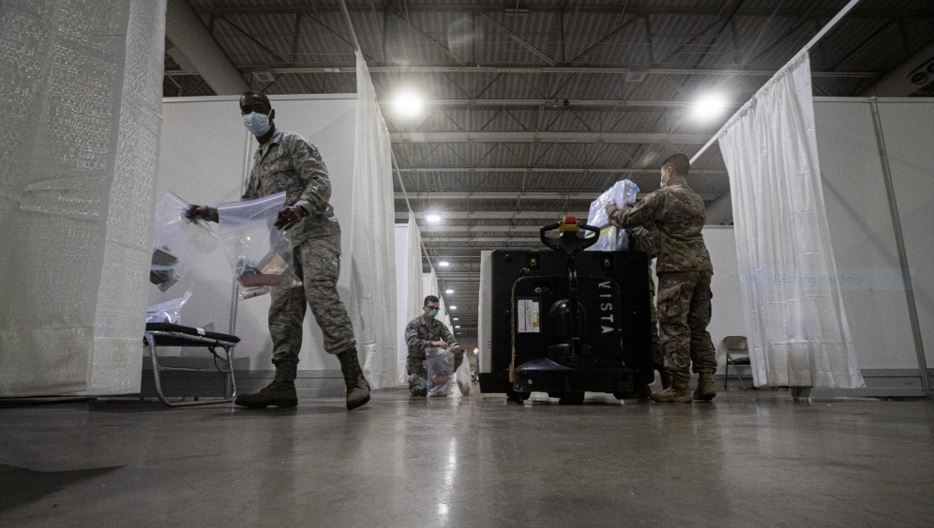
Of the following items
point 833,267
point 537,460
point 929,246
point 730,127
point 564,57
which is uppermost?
point 564,57

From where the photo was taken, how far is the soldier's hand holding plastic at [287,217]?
1997mm

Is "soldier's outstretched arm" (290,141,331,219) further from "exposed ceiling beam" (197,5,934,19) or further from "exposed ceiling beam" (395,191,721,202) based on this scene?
"exposed ceiling beam" (395,191,721,202)

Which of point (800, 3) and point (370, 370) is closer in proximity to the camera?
point (370, 370)

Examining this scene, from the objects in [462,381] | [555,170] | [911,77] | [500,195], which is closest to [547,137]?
[555,170]

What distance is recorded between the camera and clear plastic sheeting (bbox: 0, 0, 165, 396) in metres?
0.78

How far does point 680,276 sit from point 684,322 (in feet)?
0.84

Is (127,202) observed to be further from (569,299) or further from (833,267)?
(833,267)

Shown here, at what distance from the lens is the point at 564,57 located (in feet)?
18.6

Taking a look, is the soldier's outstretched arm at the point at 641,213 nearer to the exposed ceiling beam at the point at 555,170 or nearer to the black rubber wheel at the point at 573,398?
the black rubber wheel at the point at 573,398

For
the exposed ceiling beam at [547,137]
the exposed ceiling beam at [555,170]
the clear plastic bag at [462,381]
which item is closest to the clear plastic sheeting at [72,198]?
the clear plastic bag at [462,381]

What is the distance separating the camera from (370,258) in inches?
130

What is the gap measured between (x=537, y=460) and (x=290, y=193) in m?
1.97

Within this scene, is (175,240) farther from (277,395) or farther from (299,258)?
(277,395)

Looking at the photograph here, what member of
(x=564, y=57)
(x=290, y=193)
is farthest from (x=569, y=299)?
(x=564, y=57)
